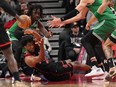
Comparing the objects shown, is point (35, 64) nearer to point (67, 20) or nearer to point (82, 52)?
point (67, 20)

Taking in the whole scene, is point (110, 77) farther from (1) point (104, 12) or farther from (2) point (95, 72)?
(1) point (104, 12)

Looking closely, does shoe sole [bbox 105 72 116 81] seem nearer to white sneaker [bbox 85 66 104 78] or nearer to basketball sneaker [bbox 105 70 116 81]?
basketball sneaker [bbox 105 70 116 81]

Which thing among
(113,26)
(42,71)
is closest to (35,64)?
(42,71)

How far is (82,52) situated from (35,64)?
2898 mm

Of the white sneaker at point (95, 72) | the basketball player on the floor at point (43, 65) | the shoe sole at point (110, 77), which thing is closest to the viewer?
the shoe sole at point (110, 77)

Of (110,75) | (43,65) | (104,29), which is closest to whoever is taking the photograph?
(110,75)

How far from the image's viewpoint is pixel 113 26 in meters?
7.46

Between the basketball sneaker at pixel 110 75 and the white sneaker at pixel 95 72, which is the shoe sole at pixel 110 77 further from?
the white sneaker at pixel 95 72

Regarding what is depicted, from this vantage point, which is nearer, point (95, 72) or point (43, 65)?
point (43, 65)

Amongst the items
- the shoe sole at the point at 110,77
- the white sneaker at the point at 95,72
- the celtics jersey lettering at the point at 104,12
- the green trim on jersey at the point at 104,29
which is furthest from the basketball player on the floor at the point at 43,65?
the celtics jersey lettering at the point at 104,12

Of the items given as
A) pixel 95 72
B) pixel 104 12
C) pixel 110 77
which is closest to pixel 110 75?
pixel 110 77

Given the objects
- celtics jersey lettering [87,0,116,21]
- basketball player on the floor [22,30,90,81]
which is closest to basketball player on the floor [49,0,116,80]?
celtics jersey lettering [87,0,116,21]

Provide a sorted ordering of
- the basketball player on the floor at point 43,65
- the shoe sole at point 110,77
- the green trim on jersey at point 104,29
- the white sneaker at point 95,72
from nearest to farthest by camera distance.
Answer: the shoe sole at point 110,77, the basketball player on the floor at point 43,65, the green trim on jersey at point 104,29, the white sneaker at point 95,72

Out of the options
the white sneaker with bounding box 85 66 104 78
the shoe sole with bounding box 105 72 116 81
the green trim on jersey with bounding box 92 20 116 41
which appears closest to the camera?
the shoe sole with bounding box 105 72 116 81
